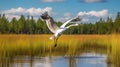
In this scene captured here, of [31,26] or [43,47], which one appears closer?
[43,47]

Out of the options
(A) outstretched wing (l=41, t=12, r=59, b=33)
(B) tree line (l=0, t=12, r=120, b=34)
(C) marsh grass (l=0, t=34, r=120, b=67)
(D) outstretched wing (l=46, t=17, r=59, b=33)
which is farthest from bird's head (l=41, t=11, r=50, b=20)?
(B) tree line (l=0, t=12, r=120, b=34)

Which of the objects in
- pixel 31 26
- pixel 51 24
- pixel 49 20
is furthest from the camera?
pixel 31 26

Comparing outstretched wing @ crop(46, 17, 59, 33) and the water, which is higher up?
outstretched wing @ crop(46, 17, 59, 33)

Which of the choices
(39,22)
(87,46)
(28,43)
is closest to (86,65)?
(28,43)

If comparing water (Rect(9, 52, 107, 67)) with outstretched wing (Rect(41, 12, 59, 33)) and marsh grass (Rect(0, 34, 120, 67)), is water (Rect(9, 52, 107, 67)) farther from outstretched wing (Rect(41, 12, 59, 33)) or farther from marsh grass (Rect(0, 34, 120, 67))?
outstretched wing (Rect(41, 12, 59, 33))

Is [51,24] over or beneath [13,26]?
over

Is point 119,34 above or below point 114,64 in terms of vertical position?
above

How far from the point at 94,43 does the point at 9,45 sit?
760 cm

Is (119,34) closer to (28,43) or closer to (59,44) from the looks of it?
(28,43)

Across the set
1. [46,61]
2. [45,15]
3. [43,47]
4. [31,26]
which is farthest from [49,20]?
[31,26]

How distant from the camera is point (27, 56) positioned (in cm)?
1202

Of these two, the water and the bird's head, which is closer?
the water

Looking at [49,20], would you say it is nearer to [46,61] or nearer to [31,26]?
[46,61]

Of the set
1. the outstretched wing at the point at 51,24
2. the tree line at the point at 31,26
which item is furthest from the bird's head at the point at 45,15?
the tree line at the point at 31,26
